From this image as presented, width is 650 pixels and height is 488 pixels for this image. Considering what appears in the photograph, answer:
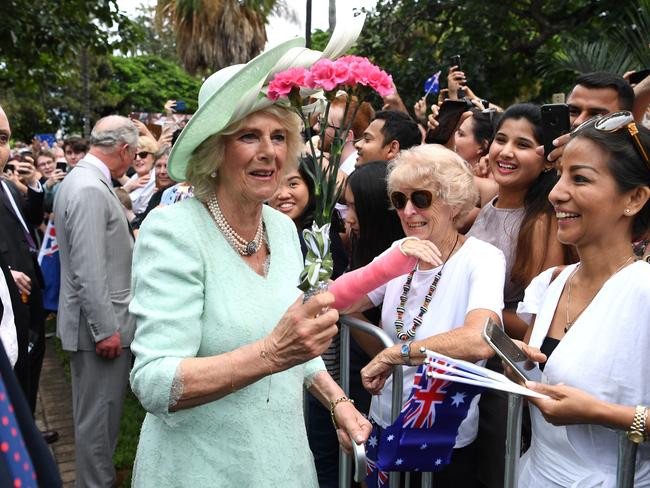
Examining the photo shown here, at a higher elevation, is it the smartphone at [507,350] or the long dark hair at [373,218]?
the long dark hair at [373,218]

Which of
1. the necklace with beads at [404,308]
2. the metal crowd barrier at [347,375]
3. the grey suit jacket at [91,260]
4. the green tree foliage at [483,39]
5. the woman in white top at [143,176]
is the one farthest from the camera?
the green tree foliage at [483,39]

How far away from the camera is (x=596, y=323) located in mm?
2088

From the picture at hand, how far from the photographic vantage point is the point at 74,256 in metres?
4.14

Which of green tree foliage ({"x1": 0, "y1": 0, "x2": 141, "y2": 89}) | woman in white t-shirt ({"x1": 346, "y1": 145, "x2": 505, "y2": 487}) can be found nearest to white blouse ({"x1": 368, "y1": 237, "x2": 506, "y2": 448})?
woman in white t-shirt ({"x1": 346, "y1": 145, "x2": 505, "y2": 487})

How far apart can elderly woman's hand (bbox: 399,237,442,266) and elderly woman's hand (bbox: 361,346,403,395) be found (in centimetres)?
83

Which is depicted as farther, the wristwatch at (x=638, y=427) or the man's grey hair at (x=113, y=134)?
the man's grey hair at (x=113, y=134)

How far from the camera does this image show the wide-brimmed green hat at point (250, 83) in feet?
6.33

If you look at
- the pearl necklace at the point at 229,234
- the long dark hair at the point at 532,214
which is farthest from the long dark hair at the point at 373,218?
the pearl necklace at the point at 229,234

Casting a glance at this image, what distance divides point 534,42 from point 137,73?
97.4 feet

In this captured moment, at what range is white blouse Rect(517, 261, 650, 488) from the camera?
2016mm

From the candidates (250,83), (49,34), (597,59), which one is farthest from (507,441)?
(49,34)

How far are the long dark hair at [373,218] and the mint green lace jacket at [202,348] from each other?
1257 mm

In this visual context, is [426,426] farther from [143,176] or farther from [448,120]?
[143,176]

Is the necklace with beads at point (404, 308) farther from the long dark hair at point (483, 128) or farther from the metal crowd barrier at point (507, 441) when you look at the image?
the long dark hair at point (483, 128)
